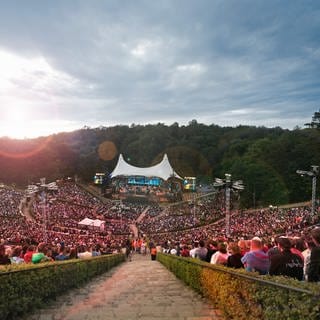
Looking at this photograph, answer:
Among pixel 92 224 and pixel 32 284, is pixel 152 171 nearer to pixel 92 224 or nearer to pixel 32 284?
pixel 92 224

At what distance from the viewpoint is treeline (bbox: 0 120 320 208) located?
2067 inches

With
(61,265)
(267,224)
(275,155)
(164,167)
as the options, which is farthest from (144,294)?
(164,167)

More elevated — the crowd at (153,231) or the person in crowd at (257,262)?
the person in crowd at (257,262)

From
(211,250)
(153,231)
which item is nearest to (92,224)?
(153,231)

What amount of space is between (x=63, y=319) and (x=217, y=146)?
8534 cm

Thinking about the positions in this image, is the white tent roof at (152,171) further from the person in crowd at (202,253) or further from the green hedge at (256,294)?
the green hedge at (256,294)

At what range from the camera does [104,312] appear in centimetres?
555

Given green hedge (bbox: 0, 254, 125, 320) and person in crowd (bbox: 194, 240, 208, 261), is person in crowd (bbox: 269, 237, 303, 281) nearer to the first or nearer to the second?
green hedge (bbox: 0, 254, 125, 320)

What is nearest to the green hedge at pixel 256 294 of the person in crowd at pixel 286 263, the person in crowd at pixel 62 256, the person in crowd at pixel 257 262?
the person in crowd at pixel 257 262

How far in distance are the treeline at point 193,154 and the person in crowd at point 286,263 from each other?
153 feet

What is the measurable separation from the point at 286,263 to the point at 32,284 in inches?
140

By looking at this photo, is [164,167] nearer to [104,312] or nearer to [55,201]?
[55,201]

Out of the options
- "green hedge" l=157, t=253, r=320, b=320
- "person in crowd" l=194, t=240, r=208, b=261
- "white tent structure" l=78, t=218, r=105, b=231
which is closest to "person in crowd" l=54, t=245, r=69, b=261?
"person in crowd" l=194, t=240, r=208, b=261

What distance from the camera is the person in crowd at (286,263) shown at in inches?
177
